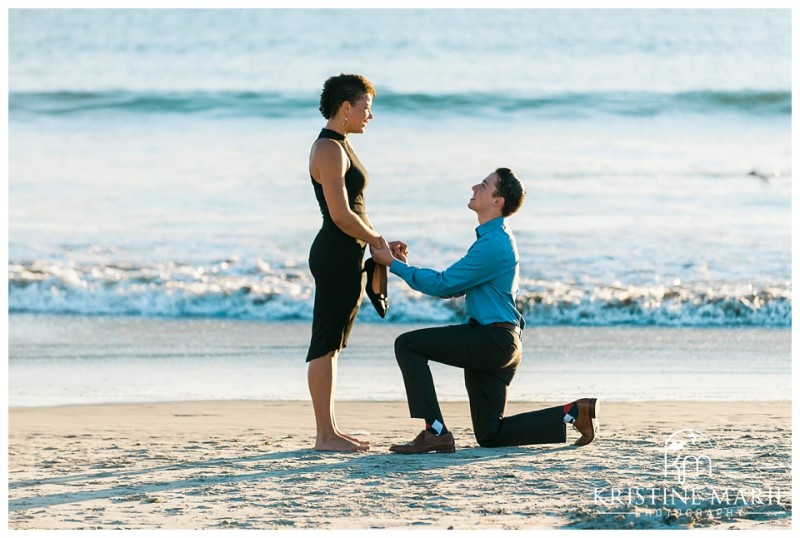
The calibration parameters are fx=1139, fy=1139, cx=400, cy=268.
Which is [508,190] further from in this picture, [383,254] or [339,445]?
[339,445]

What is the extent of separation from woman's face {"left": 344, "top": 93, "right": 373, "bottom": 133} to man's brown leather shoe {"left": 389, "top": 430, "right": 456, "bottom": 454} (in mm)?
1409

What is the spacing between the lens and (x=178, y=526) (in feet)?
12.8

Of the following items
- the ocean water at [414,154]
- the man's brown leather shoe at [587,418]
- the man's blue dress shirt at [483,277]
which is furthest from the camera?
the ocean water at [414,154]

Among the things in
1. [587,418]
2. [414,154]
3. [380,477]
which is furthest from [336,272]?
[414,154]

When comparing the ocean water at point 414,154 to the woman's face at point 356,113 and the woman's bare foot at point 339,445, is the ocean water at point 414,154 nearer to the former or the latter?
the woman's bare foot at point 339,445

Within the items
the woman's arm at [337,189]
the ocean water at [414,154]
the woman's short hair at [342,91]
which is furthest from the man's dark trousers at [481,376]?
the ocean water at [414,154]

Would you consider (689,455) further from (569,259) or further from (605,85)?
(605,85)

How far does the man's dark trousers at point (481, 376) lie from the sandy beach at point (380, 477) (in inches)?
3.6

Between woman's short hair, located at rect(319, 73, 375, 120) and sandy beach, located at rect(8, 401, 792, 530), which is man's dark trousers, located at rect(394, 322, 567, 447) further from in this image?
woman's short hair, located at rect(319, 73, 375, 120)

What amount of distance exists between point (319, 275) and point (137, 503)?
4.51 ft

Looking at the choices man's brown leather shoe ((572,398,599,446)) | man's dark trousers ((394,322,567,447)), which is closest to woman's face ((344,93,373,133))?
man's dark trousers ((394,322,567,447))

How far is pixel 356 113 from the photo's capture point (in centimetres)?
515

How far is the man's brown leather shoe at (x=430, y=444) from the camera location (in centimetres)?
505

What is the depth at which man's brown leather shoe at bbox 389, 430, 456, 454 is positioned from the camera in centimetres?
505
